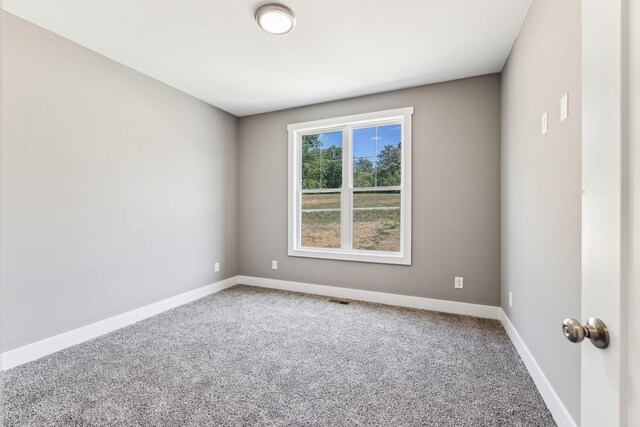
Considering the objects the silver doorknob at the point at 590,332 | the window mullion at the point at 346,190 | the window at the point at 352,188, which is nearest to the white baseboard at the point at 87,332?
the window at the point at 352,188

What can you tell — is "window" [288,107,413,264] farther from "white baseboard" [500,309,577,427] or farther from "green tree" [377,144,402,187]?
"white baseboard" [500,309,577,427]

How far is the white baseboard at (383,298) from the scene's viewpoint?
3006 millimetres

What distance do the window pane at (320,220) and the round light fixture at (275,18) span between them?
206 cm

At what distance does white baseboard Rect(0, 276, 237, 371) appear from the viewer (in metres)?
2.06

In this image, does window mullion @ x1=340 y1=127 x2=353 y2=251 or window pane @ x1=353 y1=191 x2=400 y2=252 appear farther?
window mullion @ x1=340 y1=127 x2=353 y2=251

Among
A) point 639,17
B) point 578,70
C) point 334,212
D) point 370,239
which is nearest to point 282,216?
point 334,212

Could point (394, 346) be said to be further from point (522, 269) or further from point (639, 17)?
point (639, 17)

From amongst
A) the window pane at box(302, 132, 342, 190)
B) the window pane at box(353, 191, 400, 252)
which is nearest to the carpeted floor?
the window pane at box(353, 191, 400, 252)

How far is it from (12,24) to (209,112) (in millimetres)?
1880

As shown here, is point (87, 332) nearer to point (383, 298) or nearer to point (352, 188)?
point (383, 298)

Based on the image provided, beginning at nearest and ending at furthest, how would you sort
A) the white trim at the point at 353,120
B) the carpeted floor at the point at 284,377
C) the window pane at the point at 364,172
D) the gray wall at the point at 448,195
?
1. the carpeted floor at the point at 284,377
2. the gray wall at the point at 448,195
3. the white trim at the point at 353,120
4. the window pane at the point at 364,172

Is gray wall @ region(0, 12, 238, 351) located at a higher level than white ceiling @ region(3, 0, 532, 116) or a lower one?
lower

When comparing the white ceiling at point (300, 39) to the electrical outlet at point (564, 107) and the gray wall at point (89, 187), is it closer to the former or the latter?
the gray wall at point (89, 187)

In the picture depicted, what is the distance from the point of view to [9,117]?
79.6 inches
